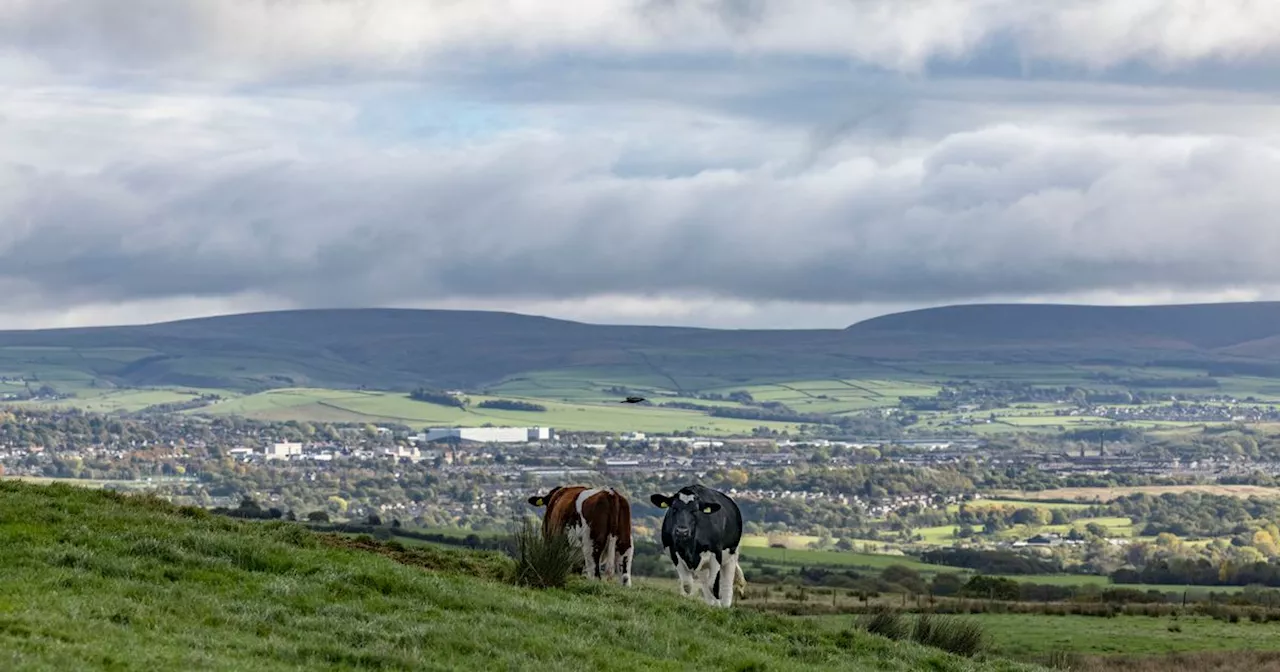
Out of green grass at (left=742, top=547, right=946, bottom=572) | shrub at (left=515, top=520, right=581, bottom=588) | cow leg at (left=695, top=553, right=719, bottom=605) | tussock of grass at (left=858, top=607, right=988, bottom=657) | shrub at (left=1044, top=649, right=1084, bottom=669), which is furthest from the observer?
green grass at (left=742, top=547, right=946, bottom=572)

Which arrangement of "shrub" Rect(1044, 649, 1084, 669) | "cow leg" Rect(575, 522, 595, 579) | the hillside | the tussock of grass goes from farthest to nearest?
"shrub" Rect(1044, 649, 1084, 669) → "cow leg" Rect(575, 522, 595, 579) → the tussock of grass → the hillside

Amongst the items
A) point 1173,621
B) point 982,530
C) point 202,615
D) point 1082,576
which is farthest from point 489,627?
point 982,530

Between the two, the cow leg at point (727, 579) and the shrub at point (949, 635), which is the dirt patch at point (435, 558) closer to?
the cow leg at point (727, 579)

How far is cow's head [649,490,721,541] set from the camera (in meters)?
37.3

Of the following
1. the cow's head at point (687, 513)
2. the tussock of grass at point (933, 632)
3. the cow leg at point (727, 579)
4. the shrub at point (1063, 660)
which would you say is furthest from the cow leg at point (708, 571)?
the shrub at point (1063, 660)

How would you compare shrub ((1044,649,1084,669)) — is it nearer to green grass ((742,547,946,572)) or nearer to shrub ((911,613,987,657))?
shrub ((911,613,987,657))

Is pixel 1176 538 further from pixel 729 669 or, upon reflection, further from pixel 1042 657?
pixel 729 669

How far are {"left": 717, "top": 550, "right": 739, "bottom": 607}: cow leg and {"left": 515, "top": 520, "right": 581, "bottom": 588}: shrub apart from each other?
5835 millimetres

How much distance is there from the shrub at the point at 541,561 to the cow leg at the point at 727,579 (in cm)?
583

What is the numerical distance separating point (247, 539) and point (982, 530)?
14961 cm

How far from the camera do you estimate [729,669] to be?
25875 mm

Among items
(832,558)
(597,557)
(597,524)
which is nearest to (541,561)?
(597,524)

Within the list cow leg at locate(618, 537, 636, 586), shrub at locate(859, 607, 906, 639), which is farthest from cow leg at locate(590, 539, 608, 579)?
shrub at locate(859, 607, 906, 639)

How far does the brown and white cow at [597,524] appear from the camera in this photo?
36688 mm
